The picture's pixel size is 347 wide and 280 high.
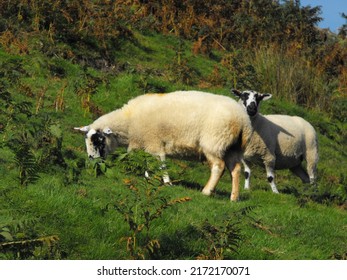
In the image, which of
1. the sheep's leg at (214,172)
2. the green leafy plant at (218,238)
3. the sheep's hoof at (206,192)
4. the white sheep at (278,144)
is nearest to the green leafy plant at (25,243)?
the green leafy plant at (218,238)

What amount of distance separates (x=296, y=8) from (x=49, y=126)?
69.3 feet

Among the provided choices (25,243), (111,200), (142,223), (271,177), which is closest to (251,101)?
(271,177)

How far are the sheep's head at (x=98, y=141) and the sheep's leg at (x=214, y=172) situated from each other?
2139 mm

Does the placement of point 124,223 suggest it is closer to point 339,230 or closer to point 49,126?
point 49,126

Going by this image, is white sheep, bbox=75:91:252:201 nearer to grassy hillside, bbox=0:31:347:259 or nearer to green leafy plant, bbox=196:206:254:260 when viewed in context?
grassy hillside, bbox=0:31:347:259

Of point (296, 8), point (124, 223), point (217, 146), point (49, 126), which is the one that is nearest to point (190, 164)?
point (217, 146)

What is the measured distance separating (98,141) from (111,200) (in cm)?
451

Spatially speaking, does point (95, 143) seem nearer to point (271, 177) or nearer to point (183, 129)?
point (183, 129)

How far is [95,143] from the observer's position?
14.2m

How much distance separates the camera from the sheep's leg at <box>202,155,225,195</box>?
12.8 metres

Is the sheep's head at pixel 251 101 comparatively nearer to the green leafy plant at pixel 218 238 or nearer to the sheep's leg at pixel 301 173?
the sheep's leg at pixel 301 173

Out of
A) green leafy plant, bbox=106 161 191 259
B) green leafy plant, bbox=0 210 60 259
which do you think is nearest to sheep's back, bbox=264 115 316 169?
green leafy plant, bbox=106 161 191 259

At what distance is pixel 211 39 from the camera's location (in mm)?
26453

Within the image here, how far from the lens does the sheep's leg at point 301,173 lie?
17.6m
